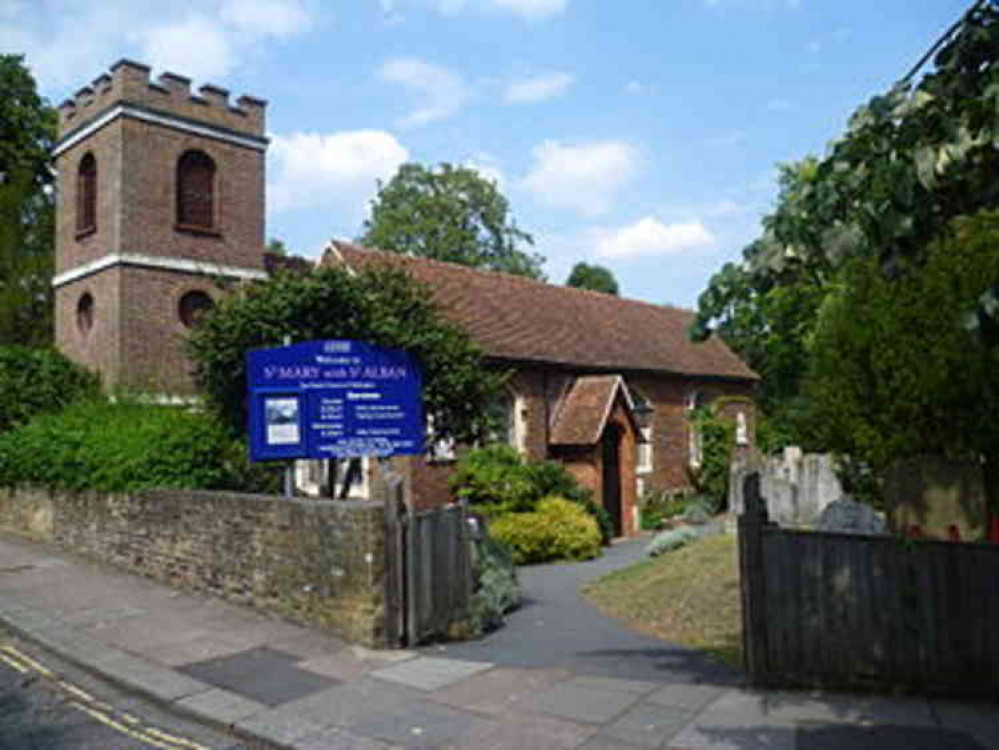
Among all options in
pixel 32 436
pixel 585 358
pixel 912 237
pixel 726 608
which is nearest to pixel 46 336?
pixel 32 436

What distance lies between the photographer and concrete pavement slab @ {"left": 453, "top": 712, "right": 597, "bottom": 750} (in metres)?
6.26

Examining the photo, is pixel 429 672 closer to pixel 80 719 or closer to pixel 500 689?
pixel 500 689

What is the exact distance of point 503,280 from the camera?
2736cm

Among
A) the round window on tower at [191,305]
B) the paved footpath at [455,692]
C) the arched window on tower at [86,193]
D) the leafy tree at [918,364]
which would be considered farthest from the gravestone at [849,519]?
the arched window on tower at [86,193]

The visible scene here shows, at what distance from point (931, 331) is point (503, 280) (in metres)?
17.0

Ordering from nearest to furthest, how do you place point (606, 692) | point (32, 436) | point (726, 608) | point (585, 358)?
point (606, 692), point (726, 608), point (32, 436), point (585, 358)

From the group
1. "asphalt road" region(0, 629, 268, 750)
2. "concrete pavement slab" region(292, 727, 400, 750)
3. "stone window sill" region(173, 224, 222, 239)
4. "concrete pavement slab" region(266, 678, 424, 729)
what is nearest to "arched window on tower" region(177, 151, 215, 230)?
"stone window sill" region(173, 224, 222, 239)

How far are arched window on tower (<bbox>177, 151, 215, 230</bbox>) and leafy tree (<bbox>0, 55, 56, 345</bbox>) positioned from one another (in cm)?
979

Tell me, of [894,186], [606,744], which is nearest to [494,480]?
[606,744]

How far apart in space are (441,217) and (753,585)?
47.3m

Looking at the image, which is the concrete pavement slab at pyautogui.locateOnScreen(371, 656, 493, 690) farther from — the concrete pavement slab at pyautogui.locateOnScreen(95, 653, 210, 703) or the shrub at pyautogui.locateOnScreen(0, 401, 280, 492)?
the shrub at pyautogui.locateOnScreen(0, 401, 280, 492)

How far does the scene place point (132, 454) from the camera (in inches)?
529

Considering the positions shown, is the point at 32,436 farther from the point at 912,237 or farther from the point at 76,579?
the point at 912,237

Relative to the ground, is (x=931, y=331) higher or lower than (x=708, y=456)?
higher
